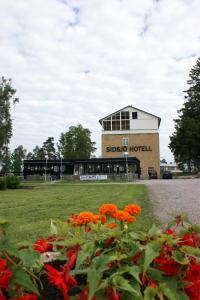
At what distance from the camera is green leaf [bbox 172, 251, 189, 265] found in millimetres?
1662

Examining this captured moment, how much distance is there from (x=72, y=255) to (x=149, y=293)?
365mm

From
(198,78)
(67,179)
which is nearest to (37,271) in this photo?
(67,179)

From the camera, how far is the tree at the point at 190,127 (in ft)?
205

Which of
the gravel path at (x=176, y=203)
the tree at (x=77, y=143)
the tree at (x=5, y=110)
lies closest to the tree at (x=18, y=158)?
the tree at (x=77, y=143)

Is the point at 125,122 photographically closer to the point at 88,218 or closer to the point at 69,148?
the point at 69,148

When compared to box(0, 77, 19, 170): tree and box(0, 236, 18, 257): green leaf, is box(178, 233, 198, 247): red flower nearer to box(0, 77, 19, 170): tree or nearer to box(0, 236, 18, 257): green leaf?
box(0, 236, 18, 257): green leaf

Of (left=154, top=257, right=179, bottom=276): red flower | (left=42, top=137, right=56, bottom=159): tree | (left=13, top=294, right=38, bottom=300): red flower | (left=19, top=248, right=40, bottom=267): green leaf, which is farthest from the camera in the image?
(left=42, top=137, right=56, bottom=159): tree

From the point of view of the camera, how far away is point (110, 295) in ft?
4.82

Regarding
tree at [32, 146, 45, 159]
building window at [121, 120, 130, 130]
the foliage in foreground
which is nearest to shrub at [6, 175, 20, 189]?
the foliage in foreground

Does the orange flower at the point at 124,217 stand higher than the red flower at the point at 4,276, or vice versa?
the orange flower at the point at 124,217

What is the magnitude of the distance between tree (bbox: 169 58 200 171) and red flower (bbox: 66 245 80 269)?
61.7 metres

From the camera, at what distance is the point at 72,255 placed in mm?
1689

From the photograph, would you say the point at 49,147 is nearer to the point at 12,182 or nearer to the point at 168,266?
the point at 12,182

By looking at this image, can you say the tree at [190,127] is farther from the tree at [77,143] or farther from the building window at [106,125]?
the tree at [77,143]
